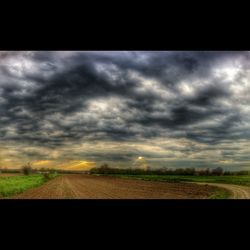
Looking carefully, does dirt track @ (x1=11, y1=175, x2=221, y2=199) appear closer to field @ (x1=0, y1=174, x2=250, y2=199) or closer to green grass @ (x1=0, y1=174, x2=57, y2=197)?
field @ (x1=0, y1=174, x2=250, y2=199)

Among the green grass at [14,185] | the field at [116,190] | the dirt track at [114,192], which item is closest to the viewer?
the dirt track at [114,192]

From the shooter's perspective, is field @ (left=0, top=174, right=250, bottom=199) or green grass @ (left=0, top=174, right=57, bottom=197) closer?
field @ (left=0, top=174, right=250, bottom=199)

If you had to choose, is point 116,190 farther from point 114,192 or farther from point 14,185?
point 14,185

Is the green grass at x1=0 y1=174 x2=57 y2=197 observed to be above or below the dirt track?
above

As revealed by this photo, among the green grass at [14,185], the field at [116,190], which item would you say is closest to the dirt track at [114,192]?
the field at [116,190]

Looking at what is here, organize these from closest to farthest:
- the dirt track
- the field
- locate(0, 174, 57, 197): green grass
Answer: the dirt track → the field → locate(0, 174, 57, 197): green grass

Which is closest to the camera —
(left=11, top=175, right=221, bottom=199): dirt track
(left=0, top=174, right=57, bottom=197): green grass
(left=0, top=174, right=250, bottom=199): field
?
(left=11, top=175, right=221, bottom=199): dirt track

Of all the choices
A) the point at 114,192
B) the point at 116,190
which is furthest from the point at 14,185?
the point at 114,192

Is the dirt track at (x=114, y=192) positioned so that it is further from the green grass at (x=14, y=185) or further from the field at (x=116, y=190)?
the green grass at (x=14, y=185)

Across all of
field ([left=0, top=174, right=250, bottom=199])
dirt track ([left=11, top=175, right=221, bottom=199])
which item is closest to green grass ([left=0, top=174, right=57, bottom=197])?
field ([left=0, top=174, right=250, bottom=199])

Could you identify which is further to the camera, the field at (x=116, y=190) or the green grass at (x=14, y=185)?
the green grass at (x=14, y=185)
